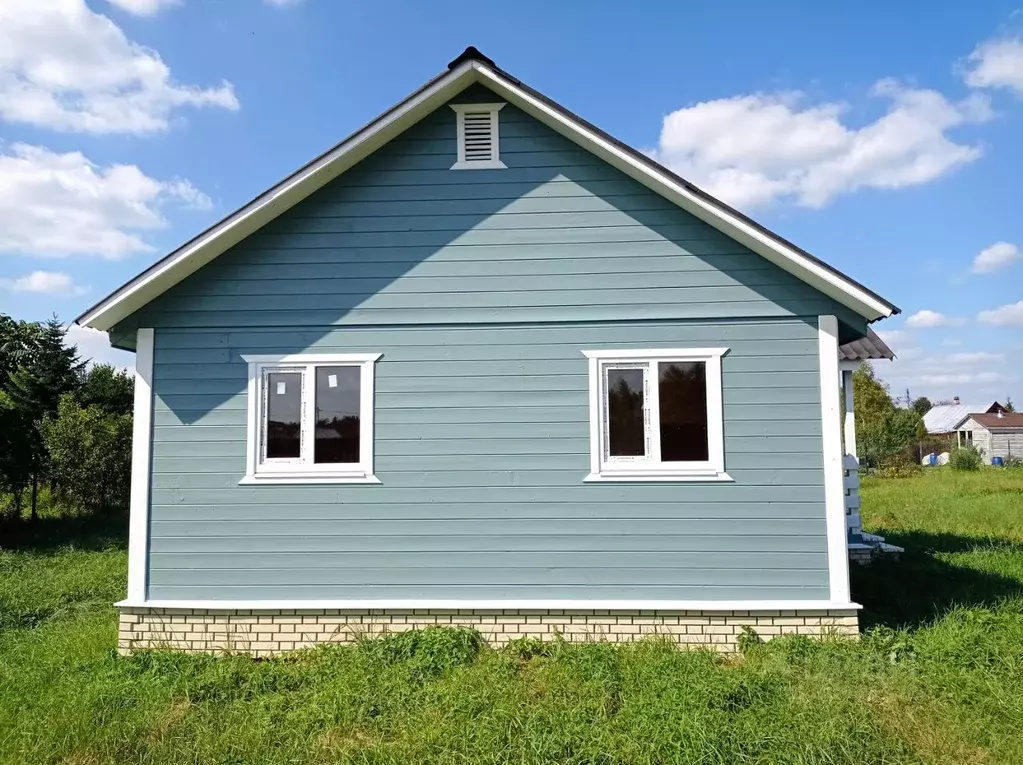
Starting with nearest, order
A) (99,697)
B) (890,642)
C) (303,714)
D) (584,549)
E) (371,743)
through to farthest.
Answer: (371,743), (303,714), (99,697), (890,642), (584,549)

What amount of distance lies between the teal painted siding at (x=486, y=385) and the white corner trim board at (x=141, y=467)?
0.11 meters

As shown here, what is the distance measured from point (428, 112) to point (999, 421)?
6024 cm

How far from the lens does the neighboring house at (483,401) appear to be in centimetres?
691

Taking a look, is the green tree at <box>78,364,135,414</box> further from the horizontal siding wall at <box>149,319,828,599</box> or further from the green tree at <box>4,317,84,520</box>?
the horizontal siding wall at <box>149,319,828,599</box>

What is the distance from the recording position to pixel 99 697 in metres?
5.80

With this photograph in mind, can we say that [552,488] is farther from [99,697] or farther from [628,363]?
[99,697]

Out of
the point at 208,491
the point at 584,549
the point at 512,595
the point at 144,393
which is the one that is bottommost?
the point at 512,595

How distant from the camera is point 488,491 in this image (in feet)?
23.3

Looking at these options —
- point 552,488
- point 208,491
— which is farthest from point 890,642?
point 208,491

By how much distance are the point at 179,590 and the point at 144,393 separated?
6.82 feet

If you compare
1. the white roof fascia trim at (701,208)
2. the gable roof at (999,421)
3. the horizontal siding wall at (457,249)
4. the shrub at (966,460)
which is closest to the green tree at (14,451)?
the horizontal siding wall at (457,249)

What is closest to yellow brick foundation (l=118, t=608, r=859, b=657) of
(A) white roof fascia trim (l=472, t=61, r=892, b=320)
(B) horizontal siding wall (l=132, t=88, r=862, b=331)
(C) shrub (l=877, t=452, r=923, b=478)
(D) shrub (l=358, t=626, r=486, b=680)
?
(D) shrub (l=358, t=626, r=486, b=680)

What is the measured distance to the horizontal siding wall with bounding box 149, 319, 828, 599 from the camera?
692cm

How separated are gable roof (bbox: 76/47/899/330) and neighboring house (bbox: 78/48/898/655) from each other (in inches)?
1.3
